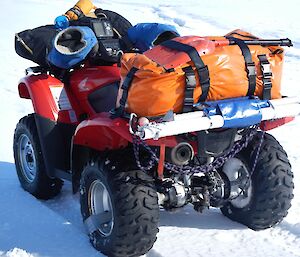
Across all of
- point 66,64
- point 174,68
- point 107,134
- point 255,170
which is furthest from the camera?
point 66,64

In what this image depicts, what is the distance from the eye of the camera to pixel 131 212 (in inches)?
135

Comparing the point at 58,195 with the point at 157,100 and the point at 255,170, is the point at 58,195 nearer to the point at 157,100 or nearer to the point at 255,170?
the point at 255,170

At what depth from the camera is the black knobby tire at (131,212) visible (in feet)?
11.3

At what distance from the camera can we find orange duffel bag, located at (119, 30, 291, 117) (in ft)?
10.2

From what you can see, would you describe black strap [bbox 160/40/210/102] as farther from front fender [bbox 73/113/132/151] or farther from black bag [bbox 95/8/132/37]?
black bag [bbox 95/8/132/37]

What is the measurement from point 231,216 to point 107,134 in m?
1.18

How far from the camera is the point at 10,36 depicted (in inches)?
498

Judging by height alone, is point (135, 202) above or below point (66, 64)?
below

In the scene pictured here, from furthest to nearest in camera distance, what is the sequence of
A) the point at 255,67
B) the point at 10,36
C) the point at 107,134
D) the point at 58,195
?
the point at 10,36 < the point at 58,195 < the point at 107,134 < the point at 255,67

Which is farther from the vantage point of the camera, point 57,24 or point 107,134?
point 57,24

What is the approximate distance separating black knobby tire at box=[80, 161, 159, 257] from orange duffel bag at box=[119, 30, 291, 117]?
0.47 m

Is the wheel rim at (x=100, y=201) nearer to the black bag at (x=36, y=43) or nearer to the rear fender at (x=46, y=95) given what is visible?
the rear fender at (x=46, y=95)

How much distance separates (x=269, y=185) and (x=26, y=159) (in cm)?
210

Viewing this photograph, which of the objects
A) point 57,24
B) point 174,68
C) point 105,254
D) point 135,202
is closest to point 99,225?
point 105,254
